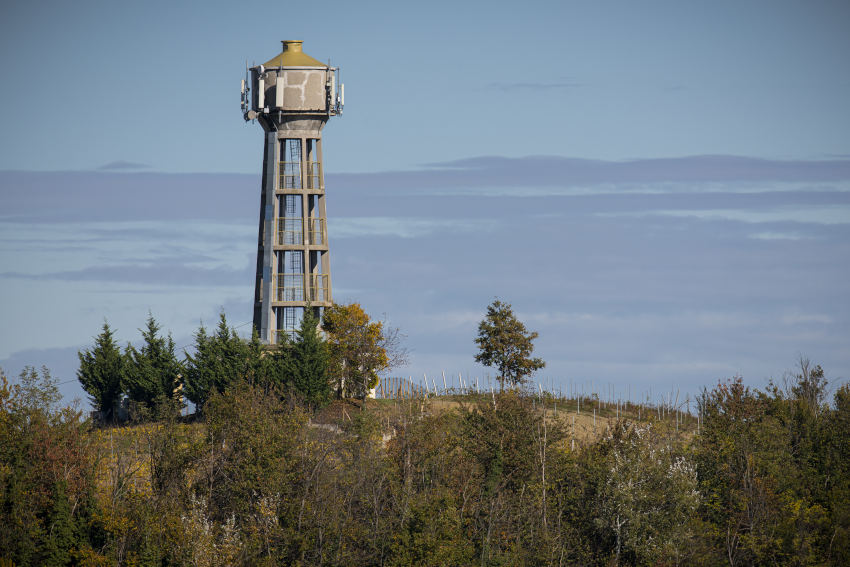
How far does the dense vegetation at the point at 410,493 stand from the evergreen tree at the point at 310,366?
1045cm

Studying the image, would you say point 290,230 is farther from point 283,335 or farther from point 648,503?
point 648,503

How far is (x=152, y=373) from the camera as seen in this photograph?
95000 mm

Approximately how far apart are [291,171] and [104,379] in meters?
22.1

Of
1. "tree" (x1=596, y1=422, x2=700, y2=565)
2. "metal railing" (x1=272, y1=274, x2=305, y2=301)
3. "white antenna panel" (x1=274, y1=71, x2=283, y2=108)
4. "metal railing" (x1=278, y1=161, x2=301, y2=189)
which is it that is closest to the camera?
"tree" (x1=596, y1=422, x2=700, y2=565)

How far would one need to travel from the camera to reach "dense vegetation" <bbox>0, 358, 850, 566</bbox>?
67812 millimetres

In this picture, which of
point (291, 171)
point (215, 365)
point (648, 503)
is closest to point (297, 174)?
point (291, 171)

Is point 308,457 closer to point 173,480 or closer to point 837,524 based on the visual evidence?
point 173,480

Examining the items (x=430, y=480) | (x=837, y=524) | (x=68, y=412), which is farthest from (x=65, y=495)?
(x=837, y=524)

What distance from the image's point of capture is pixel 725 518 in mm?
74125

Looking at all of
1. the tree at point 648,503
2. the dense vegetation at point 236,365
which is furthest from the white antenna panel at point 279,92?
the tree at point 648,503

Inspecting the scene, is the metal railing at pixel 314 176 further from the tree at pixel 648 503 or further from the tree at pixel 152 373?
the tree at pixel 648 503

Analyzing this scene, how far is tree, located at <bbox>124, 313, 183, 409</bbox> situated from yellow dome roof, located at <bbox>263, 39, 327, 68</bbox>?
77.9ft

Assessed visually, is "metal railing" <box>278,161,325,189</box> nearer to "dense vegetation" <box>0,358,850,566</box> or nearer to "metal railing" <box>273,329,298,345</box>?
"metal railing" <box>273,329,298,345</box>

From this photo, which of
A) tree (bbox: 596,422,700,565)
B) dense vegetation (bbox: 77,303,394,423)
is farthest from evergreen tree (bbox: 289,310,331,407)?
tree (bbox: 596,422,700,565)
